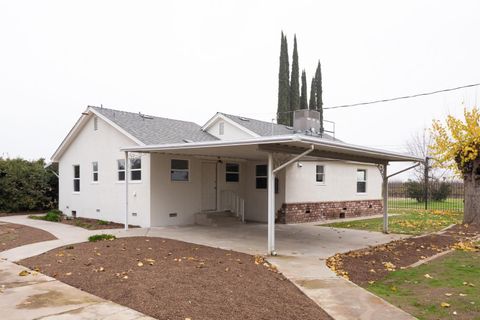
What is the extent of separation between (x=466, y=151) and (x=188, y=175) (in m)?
10.4

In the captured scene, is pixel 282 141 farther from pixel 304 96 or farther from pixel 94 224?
pixel 304 96

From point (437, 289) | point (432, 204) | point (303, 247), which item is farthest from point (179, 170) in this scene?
point (432, 204)

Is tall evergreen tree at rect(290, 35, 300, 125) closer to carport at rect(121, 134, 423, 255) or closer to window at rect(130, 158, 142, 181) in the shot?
window at rect(130, 158, 142, 181)

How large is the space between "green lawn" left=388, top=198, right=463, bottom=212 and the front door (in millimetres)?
14656

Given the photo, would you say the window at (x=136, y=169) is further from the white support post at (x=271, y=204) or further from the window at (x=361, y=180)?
the window at (x=361, y=180)

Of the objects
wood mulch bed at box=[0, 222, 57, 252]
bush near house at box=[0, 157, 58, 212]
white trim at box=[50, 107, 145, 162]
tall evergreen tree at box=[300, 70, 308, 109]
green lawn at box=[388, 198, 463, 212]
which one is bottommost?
green lawn at box=[388, 198, 463, 212]

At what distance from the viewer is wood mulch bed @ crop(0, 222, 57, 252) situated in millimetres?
10987

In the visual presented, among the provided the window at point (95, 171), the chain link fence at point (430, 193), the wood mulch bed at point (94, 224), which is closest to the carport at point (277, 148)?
the wood mulch bed at point (94, 224)

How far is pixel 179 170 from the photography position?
15062 mm

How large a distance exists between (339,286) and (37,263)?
598 centimetres

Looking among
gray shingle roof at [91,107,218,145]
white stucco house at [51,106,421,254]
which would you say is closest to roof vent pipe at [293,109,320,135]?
white stucco house at [51,106,421,254]

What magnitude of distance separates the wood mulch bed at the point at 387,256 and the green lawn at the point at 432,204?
39.7 feet

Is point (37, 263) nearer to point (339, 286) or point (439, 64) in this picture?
point (339, 286)

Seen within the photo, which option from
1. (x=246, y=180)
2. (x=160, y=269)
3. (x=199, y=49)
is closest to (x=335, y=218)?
(x=246, y=180)
